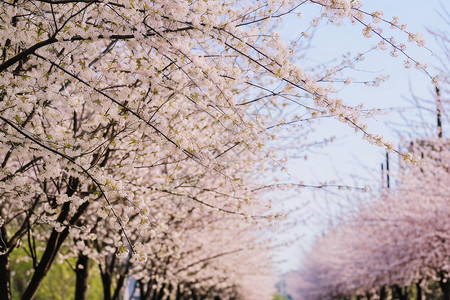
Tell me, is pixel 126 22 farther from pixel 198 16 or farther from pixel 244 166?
pixel 244 166

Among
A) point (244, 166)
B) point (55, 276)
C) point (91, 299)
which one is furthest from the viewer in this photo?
point (91, 299)

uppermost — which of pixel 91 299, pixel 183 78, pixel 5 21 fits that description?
pixel 5 21

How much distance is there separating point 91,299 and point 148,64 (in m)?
18.5

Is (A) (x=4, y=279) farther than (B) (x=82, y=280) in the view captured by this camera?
No

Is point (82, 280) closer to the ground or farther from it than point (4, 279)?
farther from it

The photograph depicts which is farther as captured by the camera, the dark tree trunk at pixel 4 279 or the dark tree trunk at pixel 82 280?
the dark tree trunk at pixel 82 280

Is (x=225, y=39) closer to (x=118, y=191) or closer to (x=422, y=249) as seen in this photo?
(x=118, y=191)

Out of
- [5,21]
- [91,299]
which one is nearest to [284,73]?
[5,21]

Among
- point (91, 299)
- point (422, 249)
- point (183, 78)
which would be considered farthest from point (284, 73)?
point (91, 299)

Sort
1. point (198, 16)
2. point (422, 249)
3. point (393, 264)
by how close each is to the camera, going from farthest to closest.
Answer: point (393, 264) → point (422, 249) → point (198, 16)

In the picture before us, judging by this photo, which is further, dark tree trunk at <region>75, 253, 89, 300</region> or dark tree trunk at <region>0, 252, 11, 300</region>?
dark tree trunk at <region>75, 253, 89, 300</region>

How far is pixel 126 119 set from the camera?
434cm

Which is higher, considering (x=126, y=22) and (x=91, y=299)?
(x=126, y=22)

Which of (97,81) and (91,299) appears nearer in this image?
(97,81)
